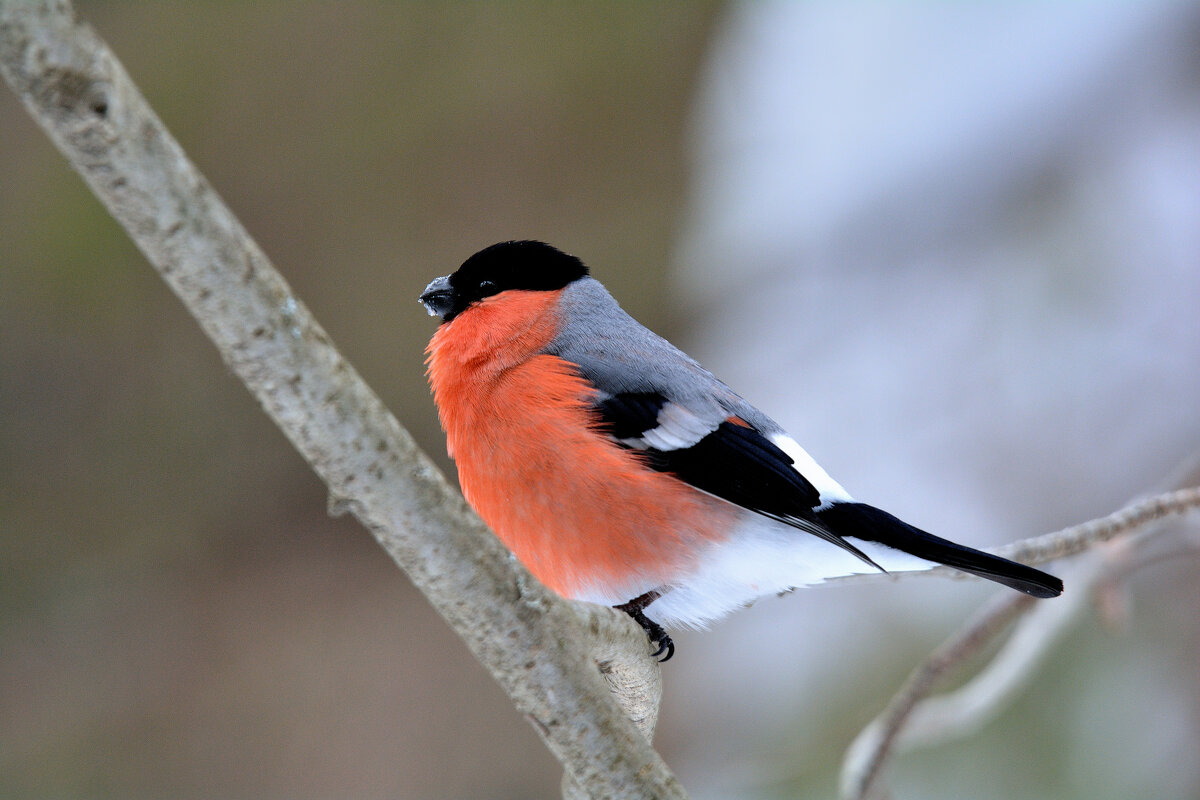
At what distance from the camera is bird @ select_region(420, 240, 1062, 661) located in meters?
0.80

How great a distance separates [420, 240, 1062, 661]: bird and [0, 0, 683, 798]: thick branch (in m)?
0.25

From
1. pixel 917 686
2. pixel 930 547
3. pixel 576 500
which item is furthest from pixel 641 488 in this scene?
pixel 917 686

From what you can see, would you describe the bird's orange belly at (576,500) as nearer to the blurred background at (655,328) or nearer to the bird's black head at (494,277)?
the bird's black head at (494,277)

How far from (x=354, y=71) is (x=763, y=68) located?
84cm

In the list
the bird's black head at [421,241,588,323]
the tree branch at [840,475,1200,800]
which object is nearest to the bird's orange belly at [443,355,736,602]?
the bird's black head at [421,241,588,323]

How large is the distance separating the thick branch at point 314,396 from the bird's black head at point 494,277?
1.61 ft

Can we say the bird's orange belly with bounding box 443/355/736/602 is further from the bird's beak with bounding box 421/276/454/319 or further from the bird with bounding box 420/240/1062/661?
the bird's beak with bounding box 421/276/454/319

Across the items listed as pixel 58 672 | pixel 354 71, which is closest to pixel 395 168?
pixel 354 71

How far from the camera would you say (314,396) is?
43cm

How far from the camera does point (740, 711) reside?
205 centimetres

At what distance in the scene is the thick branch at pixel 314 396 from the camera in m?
0.36

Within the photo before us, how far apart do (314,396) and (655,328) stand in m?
1.52

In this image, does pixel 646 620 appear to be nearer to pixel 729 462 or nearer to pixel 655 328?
pixel 729 462

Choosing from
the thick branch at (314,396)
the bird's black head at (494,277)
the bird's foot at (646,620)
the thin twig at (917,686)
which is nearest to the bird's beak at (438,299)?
Answer: the bird's black head at (494,277)
